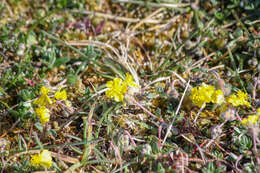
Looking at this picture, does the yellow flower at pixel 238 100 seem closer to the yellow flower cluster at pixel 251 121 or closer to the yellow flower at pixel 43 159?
the yellow flower cluster at pixel 251 121

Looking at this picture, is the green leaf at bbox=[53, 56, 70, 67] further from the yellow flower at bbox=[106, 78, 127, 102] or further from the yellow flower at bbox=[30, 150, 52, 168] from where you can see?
the yellow flower at bbox=[30, 150, 52, 168]

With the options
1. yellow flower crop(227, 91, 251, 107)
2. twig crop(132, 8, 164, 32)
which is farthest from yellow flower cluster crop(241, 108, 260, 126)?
twig crop(132, 8, 164, 32)

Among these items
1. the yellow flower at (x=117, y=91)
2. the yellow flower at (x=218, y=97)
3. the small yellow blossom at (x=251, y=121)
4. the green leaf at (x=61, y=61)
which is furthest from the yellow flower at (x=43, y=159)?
the small yellow blossom at (x=251, y=121)

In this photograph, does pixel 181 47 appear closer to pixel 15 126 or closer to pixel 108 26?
pixel 108 26

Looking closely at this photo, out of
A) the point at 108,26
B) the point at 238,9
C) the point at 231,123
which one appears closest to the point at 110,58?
the point at 108,26

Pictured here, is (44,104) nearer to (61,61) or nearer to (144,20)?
(61,61)

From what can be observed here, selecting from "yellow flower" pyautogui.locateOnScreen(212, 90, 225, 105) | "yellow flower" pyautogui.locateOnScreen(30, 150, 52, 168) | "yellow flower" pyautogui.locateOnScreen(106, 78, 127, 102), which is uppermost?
"yellow flower" pyautogui.locateOnScreen(106, 78, 127, 102)
